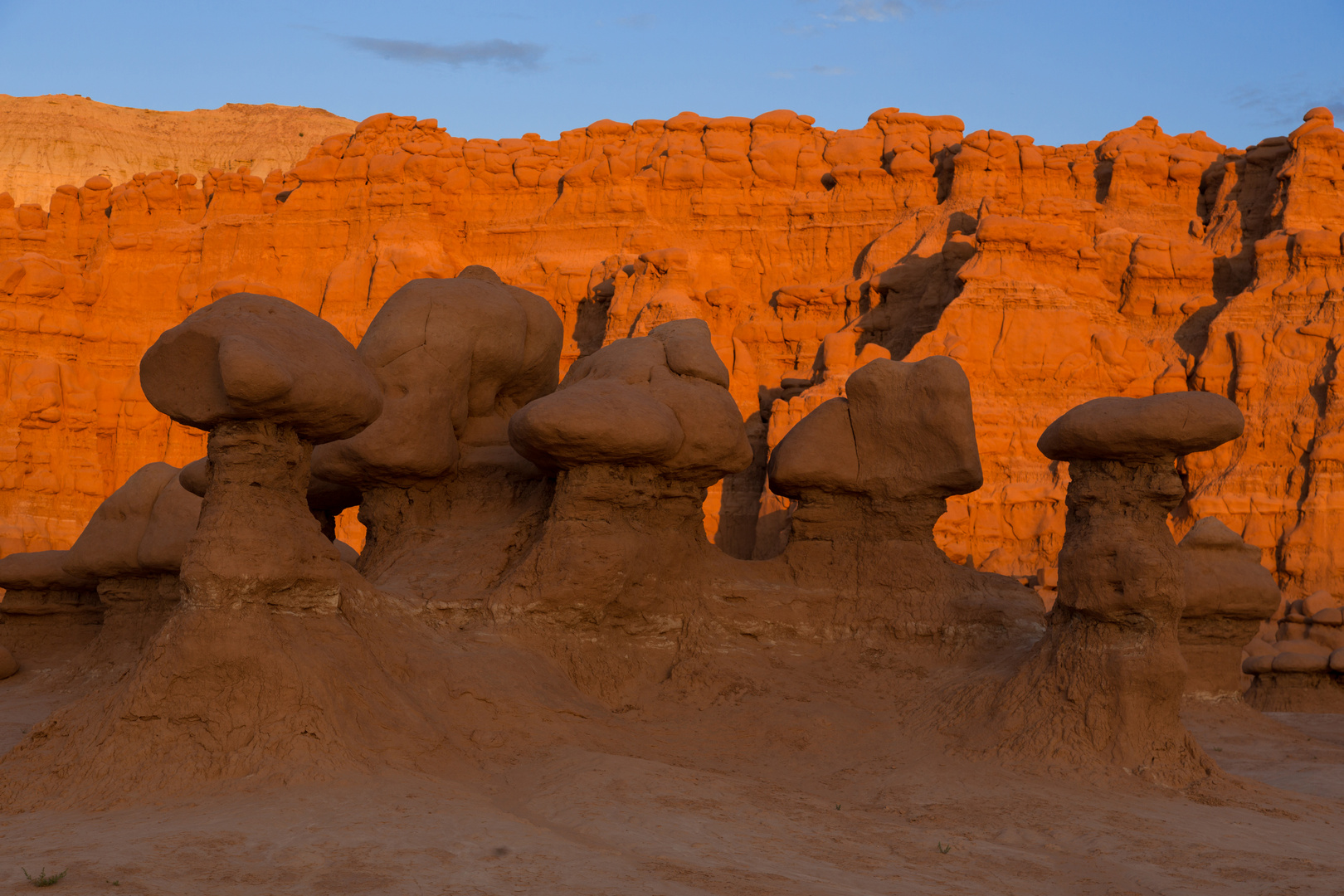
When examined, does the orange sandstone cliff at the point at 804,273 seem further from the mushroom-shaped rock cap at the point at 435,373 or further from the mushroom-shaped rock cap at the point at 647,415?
the mushroom-shaped rock cap at the point at 647,415

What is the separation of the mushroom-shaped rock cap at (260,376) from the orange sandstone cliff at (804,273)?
14.9m

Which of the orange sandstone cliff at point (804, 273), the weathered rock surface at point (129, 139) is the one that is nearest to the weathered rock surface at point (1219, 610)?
the orange sandstone cliff at point (804, 273)

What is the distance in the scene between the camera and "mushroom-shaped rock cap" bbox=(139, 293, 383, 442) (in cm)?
674

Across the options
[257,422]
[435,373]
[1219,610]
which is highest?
[435,373]

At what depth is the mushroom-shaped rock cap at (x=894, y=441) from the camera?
10.1m

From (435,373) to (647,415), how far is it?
2.05 meters

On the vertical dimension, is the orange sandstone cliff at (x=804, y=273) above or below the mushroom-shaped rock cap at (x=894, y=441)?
above

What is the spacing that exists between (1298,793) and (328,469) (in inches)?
299

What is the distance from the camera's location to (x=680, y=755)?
810cm

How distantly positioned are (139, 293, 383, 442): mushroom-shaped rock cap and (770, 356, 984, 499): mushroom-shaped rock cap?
4305 mm

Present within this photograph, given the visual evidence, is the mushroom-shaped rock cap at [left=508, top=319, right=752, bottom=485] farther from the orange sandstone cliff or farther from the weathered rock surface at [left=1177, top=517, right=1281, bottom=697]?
the orange sandstone cliff

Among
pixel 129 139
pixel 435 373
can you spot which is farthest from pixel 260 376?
pixel 129 139

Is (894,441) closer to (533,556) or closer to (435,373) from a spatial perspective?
(533,556)

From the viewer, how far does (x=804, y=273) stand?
33.1m
